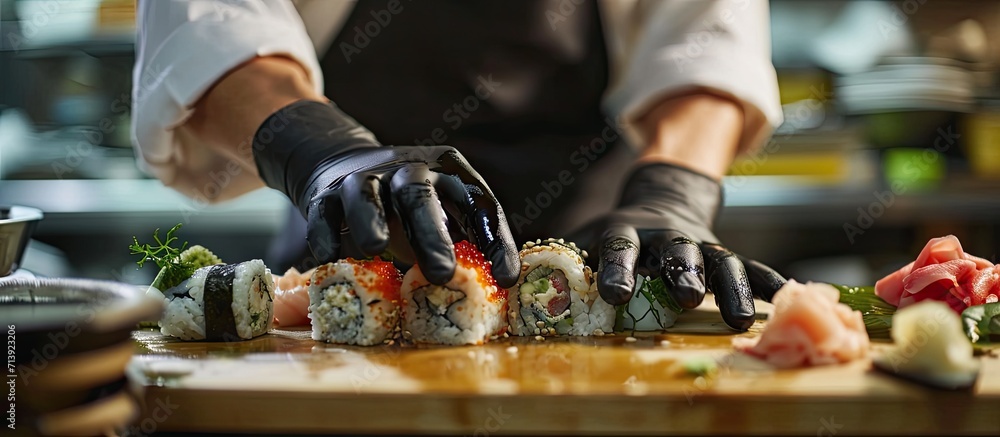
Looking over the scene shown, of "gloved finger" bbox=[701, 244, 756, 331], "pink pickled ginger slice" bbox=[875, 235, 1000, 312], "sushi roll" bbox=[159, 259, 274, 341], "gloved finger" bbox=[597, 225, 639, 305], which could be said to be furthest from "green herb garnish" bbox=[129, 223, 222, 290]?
"pink pickled ginger slice" bbox=[875, 235, 1000, 312]

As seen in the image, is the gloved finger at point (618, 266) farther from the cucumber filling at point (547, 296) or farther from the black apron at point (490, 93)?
the black apron at point (490, 93)

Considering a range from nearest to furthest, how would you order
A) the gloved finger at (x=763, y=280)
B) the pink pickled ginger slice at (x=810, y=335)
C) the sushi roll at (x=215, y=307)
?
1. the pink pickled ginger slice at (x=810, y=335)
2. the sushi roll at (x=215, y=307)
3. the gloved finger at (x=763, y=280)

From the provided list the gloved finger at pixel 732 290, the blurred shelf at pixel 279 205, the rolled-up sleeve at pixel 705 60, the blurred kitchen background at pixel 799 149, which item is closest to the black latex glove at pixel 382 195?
the gloved finger at pixel 732 290

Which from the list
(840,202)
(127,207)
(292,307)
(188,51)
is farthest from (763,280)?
(127,207)

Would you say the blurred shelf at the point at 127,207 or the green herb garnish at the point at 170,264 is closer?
the green herb garnish at the point at 170,264

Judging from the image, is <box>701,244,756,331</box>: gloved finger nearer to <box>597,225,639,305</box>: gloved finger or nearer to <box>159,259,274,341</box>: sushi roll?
<box>597,225,639,305</box>: gloved finger

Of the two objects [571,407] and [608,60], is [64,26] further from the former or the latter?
[571,407]

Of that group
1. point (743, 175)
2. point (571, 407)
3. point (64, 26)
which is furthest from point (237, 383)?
point (64, 26)

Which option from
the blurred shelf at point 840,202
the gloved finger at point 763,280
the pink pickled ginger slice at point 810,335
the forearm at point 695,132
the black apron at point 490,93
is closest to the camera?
the pink pickled ginger slice at point 810,335
